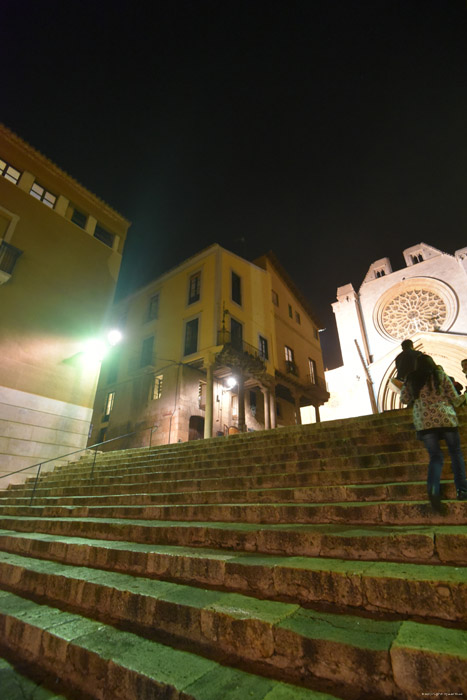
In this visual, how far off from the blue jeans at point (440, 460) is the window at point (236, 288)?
15403 millimetres

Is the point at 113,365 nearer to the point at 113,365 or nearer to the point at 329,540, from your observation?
the point at 113,365

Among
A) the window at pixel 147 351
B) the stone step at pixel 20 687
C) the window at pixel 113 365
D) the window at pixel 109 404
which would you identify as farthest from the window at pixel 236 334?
the stone step at pixel 20 687

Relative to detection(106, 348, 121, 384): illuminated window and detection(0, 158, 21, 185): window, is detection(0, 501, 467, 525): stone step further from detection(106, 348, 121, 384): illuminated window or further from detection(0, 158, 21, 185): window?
detection(106, 348, 121, 384): illuminated window

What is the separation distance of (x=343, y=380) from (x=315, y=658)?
2851 centimetres

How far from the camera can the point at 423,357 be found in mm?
3629

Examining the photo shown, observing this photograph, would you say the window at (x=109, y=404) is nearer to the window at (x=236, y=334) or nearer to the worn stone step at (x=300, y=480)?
the window at (x=236, y=334)

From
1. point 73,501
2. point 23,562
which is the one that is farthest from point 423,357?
point 73,501

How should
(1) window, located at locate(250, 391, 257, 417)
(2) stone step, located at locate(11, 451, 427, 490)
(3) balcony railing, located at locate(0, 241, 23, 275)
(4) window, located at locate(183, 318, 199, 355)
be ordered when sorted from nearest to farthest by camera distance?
(2) stone step, located at locate(11, 451, 427, 490) < (3) balcony railing, located at locate(0, 241, 23, 275) < (4) window, located at locate(183, 318, 199, 355) < (1) window, located at locate(250, 391, 257, 417)

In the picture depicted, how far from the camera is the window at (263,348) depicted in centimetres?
1863

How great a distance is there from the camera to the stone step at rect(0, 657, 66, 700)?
185cm

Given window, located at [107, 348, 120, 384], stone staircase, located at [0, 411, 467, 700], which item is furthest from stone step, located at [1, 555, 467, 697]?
window, located at [107, 348, 120, 384]

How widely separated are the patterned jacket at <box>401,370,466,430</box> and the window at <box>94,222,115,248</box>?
1605 centimetres

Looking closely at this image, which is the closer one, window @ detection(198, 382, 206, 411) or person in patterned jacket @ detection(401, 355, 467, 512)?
person in patterned jacket @ detection(401, 355, 467, 512)

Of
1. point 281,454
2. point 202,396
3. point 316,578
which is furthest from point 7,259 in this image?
point 316,578
